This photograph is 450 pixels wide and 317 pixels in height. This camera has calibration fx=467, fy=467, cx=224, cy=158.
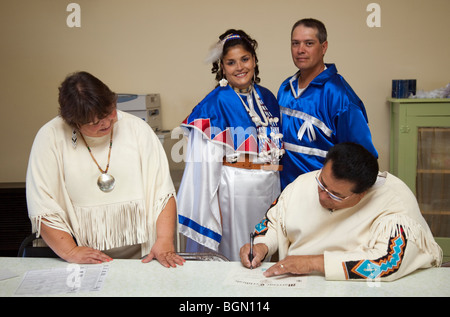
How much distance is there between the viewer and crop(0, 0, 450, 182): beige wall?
3.90 metres

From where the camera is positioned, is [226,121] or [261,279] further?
[226,121]

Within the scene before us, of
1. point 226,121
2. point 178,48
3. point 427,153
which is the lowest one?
point 427,153

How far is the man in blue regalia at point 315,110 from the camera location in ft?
7.83

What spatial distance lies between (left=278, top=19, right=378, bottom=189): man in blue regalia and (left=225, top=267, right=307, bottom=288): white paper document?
964 millimetres

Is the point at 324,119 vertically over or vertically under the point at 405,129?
over

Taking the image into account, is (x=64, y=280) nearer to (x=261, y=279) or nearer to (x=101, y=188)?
(x=101, y=188)

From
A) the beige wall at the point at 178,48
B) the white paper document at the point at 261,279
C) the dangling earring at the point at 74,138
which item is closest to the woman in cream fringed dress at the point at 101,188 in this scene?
the dangling earring at the point at 74,138

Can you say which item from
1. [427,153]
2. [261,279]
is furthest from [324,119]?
[427,153]

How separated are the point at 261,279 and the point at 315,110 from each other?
1.13 m

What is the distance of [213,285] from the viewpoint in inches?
62.5

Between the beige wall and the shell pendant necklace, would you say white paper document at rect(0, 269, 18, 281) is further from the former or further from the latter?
the beige wall

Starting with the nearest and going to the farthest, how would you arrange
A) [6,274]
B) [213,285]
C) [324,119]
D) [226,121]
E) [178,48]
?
[213,285] → [6,274] → [324,119] → [226,121] → [178,48]

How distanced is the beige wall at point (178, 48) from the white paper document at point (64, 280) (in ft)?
8.27

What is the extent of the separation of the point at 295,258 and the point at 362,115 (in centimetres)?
101
